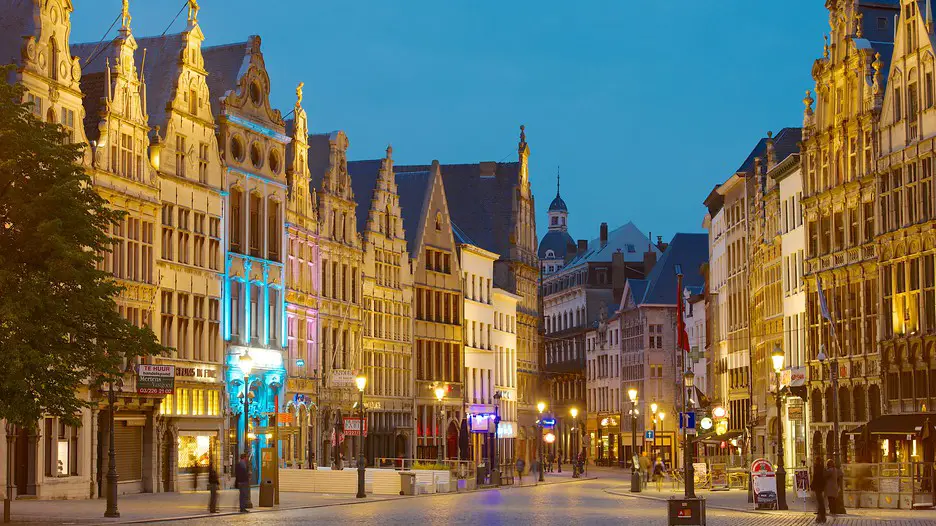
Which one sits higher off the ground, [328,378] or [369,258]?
[369,258]

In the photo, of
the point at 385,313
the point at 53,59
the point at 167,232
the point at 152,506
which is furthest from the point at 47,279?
the point at 385,313

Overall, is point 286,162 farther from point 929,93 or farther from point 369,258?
point 929,93

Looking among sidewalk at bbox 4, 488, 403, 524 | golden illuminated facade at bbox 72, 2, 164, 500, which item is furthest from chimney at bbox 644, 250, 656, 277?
golden illuminated facade at bbox 72, 2, 164, 500

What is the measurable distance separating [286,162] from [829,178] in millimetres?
23448

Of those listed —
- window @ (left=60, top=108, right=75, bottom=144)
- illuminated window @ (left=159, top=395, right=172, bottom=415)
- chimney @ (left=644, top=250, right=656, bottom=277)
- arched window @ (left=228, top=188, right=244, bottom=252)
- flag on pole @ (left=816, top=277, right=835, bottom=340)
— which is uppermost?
chimney @ (left=644, top=250, right=656, bottom=277)

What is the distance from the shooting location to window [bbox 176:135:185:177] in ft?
204

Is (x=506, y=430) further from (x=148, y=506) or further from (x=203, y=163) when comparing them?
(x=148, y=506)

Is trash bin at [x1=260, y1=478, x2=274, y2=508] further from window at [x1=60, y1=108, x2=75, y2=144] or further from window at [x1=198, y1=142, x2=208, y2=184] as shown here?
window at [x1=198, y1=142, x2=208, y2=184]

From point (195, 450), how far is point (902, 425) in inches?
1019

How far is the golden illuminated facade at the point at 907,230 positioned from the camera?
60.5 m

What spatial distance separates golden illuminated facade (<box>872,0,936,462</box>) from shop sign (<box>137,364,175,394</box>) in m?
26.6

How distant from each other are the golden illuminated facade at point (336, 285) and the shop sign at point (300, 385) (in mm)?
1132

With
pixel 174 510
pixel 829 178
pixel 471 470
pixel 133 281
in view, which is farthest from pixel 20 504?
pixel 829 178

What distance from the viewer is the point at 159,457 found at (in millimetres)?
59406
